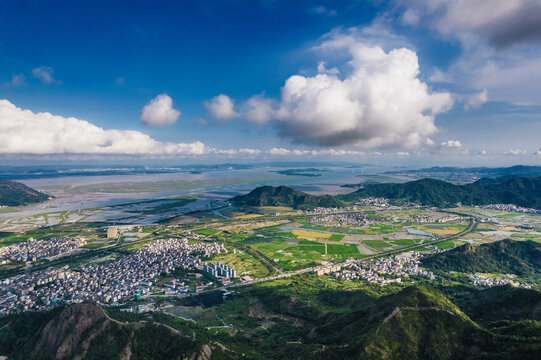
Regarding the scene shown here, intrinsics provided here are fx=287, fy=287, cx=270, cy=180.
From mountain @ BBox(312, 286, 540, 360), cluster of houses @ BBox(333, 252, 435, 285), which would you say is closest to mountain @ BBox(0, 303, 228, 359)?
mountain @ BBox(312, 286, 540, 360)

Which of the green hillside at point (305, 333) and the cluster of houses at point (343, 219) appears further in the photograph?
the cluster of houses at point (343, 219)

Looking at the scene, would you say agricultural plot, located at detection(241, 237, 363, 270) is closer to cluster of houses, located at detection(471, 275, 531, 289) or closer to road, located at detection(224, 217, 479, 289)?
road, located at detection(224, 217, 479, 289)

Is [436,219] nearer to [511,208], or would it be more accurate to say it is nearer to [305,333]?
[511,208]

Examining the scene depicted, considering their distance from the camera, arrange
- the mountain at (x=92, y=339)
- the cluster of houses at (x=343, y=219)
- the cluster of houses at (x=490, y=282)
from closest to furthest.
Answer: the mountain at (x=92, y=339), the cluster of houses at (x=490, y=282), the cluster of houses at (x=343, y=219)

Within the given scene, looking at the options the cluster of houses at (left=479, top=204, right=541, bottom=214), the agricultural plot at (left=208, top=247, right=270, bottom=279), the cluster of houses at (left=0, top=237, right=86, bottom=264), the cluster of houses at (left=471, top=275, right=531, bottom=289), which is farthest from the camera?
the cluster of houses at (left=479, top=204, right=541, bottom=214)

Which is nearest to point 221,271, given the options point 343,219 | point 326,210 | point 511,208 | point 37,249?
point 37,249

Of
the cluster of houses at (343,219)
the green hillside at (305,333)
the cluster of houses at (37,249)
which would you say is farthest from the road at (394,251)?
the cluster of houses at (37,249)

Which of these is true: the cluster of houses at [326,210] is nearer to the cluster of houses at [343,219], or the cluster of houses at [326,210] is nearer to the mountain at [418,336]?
the cluster of houses at [343,219]
